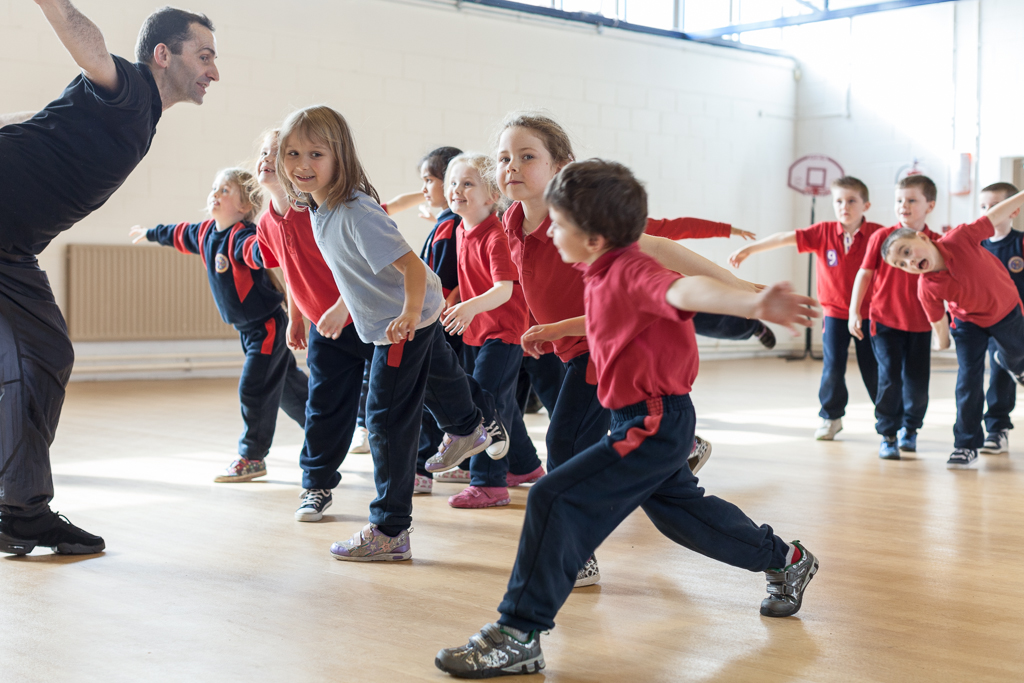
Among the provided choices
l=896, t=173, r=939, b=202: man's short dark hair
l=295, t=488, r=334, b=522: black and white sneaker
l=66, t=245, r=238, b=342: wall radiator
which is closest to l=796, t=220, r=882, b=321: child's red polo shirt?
l=896, t=173, r=939, b=202: man's short dark hair

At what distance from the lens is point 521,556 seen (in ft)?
5.50

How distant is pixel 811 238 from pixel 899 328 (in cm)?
75

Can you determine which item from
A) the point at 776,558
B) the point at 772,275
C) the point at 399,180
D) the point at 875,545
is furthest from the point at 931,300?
the point at 772,275

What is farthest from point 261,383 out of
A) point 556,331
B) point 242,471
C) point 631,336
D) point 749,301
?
point 749,301

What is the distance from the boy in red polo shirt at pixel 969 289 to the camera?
3.80 meters

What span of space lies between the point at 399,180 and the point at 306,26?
135 cm

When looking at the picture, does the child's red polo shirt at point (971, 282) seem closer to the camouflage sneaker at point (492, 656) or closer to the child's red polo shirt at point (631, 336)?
the child's red polo shirt at point (631, 336)

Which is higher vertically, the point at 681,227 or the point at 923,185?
the point at 923,185

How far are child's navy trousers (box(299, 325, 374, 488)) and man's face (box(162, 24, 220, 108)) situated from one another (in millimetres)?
695

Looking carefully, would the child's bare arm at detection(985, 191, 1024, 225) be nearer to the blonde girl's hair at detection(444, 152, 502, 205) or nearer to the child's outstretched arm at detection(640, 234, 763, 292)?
the blonde girl's hair at detection(444, 152, 502, 205)

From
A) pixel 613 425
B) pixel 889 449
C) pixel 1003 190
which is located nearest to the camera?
pixel 613 425

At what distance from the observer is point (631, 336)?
1659 mm

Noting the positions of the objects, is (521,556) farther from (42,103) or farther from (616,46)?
(616,46)

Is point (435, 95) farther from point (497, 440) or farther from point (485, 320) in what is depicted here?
point (497, 440)
